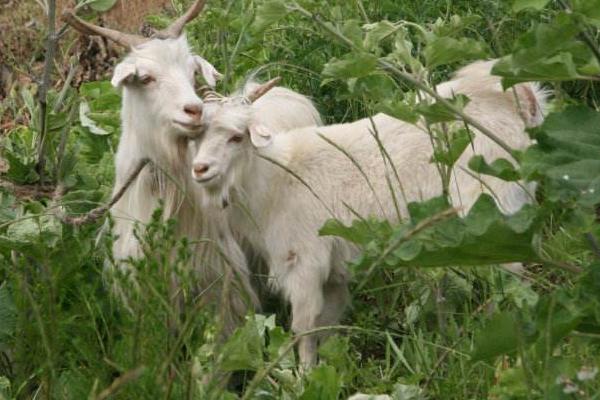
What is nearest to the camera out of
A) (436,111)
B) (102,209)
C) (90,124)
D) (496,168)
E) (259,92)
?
(496,168)

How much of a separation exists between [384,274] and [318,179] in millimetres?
489

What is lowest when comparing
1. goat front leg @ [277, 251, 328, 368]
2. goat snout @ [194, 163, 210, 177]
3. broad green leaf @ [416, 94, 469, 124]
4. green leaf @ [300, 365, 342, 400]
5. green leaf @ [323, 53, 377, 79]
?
goat front leg @ [277, 251, 328, 368]

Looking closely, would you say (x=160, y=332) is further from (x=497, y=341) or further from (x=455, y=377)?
(x=455, y=377)

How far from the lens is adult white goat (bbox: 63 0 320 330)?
4945 mm

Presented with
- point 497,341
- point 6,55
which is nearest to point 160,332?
point 497,341

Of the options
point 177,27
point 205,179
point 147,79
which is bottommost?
point 205,179

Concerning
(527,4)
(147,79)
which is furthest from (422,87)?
(147,79)

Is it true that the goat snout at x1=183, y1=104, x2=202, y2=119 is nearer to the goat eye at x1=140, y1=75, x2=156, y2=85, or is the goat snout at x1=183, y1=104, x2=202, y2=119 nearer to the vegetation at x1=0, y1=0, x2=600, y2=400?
the goat eye at x1=140, y1=75, x2=156, y2=85

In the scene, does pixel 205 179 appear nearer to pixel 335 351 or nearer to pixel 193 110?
pixel 193 110

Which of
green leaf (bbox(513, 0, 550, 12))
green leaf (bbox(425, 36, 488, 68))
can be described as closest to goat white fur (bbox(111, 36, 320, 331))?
green leaf (bbox(425, 36, 488, 68))

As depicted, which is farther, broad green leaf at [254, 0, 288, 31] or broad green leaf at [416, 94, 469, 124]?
broad green leaf at [254, 0, 288, 31]

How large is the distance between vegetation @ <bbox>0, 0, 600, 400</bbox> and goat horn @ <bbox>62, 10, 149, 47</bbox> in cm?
7

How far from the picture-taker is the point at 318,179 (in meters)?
5.18

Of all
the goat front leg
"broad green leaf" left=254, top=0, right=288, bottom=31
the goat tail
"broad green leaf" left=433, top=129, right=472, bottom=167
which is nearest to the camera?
"broad green leaf" left=254, top=0, right=288, bottom=31
